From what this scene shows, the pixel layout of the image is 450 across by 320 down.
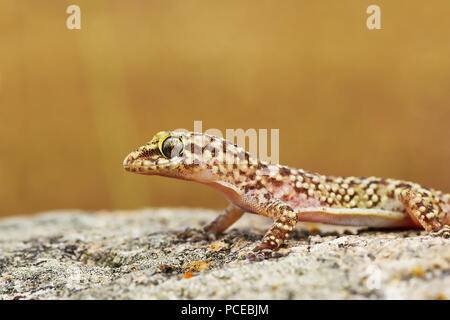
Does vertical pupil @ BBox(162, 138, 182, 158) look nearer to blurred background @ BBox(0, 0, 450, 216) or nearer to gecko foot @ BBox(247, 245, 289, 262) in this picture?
gecko foot @ BBox(247, 245, 289, 262)

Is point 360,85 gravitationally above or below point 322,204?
above

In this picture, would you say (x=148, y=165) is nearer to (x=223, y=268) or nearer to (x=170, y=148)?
(x=170, y=148)

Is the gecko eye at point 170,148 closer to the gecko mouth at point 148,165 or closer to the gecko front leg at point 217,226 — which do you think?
the gecko mouth at point 148,165

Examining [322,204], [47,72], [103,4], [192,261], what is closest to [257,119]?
[103,4]

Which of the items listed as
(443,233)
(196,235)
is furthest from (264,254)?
(443,233)

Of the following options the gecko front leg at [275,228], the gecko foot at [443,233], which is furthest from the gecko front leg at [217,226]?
the gecko foot at [443,233]

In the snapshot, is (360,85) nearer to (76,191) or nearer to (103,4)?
(103,4)

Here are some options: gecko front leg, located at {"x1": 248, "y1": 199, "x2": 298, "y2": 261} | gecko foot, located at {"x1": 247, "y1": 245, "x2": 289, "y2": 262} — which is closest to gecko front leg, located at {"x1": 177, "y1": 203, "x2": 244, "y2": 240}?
gecko front leg, located at {"x1": 248, "y1": 199, "x2": 298, "y2": 261}

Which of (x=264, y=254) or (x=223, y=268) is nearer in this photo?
(x=223, y=268)
